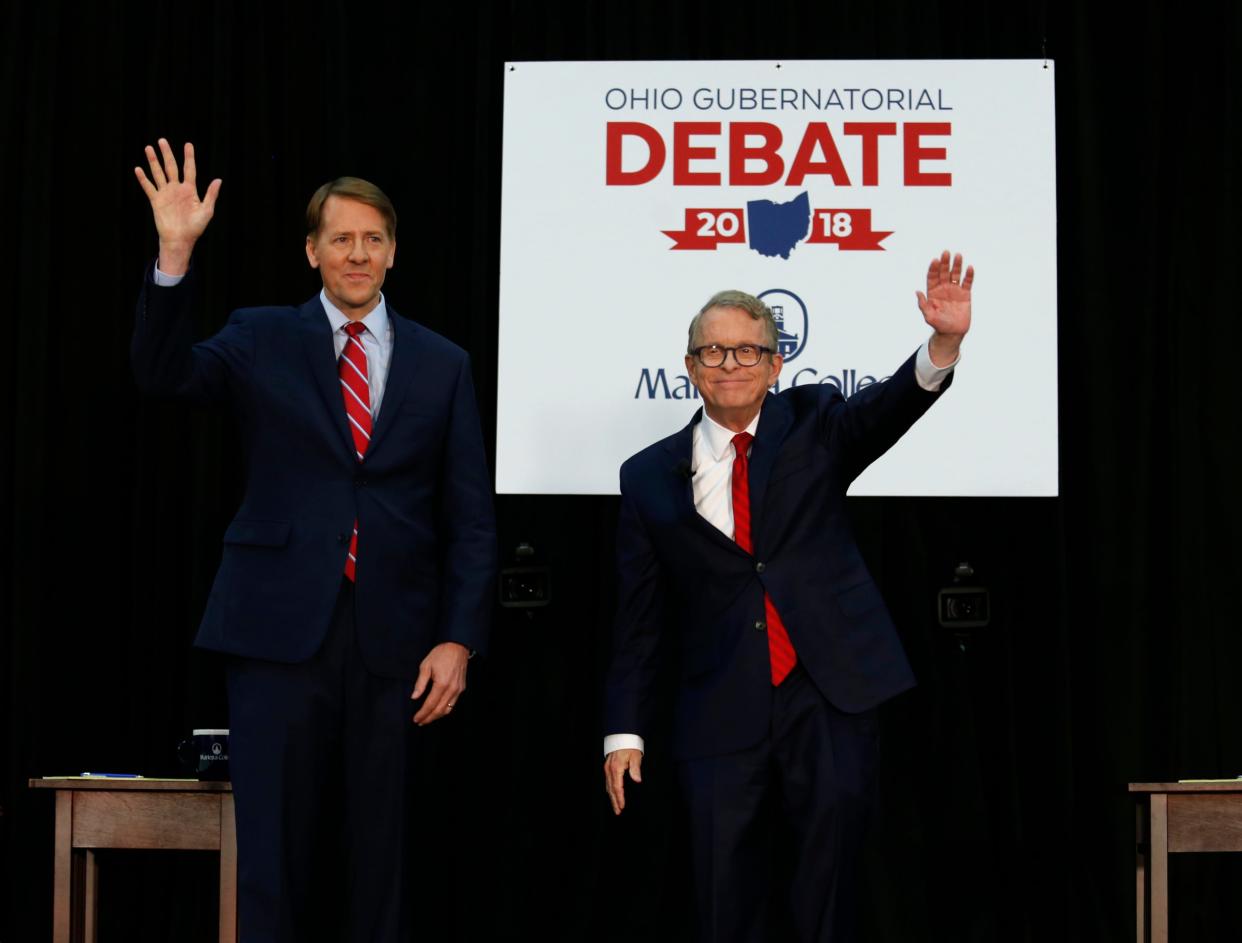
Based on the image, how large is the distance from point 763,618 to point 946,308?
63cm

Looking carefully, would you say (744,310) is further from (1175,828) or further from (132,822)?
(132,822)

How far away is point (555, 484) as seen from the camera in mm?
3672

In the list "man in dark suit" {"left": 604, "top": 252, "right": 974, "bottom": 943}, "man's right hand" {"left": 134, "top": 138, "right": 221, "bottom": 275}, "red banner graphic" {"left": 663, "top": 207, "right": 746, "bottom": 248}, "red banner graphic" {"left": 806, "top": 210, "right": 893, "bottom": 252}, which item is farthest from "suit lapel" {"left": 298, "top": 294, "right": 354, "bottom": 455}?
"red banner graphic" {"left": 806, "top": 210, "right": 893, "bottom": 252}

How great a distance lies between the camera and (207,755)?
3.09 m

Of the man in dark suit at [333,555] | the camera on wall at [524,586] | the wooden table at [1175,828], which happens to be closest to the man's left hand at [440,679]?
the man in dark suit at [333,555]

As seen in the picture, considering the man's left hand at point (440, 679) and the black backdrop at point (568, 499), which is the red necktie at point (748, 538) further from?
the black backdrop at point (568, 499)

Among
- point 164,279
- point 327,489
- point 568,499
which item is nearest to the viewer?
point 164,279

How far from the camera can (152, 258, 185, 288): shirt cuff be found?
2.48 meters

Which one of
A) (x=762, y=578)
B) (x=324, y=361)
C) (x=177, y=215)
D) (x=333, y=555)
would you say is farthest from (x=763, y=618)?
(x=177, y=215)

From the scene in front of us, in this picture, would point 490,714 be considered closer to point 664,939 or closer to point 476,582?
point 664,939

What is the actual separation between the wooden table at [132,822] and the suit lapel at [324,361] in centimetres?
92

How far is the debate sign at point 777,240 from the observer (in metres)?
3.69

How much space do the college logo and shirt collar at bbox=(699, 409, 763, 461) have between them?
102cm

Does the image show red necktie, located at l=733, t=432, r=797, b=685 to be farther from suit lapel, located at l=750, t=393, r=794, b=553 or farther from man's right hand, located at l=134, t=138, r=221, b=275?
man's right hand, located at l=134, t=138, r=221, b=275
